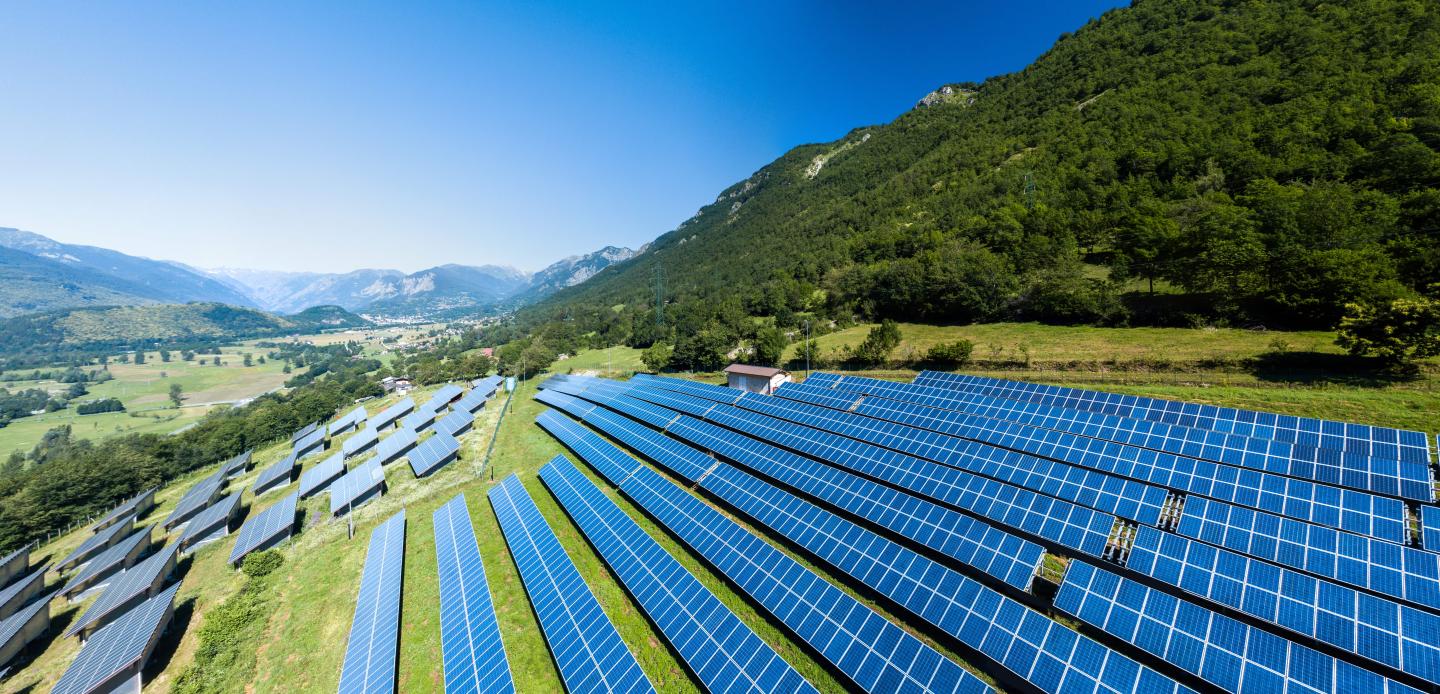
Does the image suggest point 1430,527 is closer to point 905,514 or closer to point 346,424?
point 905,514

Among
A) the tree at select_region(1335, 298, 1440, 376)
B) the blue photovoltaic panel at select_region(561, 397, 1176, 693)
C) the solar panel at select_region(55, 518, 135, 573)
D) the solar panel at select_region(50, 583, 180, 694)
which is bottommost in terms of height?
the solar panel at select_region(55, 518, 135, 573)

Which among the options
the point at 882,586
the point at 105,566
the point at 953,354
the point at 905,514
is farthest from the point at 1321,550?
the point at 105,566

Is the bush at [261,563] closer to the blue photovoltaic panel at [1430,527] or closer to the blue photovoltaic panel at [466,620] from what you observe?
the blue photovoltaic panel at [466,620]

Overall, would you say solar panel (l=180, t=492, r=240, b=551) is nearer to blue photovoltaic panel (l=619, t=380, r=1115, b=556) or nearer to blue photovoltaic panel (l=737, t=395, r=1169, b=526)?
blue photovoltaic panel (l=619, t=380, r=1115, b=556)

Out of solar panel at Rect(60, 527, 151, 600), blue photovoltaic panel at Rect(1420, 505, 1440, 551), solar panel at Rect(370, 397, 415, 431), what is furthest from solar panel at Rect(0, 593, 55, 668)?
blue photovoltaic panel at Rect(1420, 505, 1440, 551)

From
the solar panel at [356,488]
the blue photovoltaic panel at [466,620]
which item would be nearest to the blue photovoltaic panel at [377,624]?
the blue photovoltaic panel at [466,620]

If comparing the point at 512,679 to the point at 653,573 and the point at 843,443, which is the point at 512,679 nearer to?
the point at 653,573
